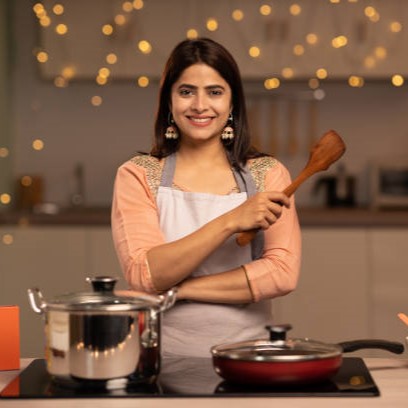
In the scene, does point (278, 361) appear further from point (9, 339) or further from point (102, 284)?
point (9, 339)

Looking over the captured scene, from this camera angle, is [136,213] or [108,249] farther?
[108,249]

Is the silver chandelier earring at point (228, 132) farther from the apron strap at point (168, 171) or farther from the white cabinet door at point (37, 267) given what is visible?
the white cabinet door at point (37, 267)

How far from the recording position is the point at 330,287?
4113mm

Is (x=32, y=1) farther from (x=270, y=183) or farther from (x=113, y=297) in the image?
(x=113, y=297)

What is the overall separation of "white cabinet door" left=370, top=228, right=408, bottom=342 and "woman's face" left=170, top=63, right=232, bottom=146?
203cm

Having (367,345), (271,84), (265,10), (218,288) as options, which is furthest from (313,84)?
(367,345)

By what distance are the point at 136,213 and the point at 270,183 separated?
320mm

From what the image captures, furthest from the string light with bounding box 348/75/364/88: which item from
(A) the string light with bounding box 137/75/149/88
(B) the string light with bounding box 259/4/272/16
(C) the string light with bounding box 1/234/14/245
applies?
(C) the string light with bounding box 1/234/14/245

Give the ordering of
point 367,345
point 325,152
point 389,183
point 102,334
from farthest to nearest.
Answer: point 389,183 → point 325,152 → point 367,345 → point 102,334

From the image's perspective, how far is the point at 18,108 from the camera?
4.74 metres

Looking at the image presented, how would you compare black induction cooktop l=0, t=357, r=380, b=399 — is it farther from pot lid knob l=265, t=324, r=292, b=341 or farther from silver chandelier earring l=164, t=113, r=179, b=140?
silver chandelier earring l=164, t=113, r=179, b=140

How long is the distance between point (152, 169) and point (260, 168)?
0.25 metres

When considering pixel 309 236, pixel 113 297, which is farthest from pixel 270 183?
pixel 309 236

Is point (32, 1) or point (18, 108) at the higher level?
point (32, 1)
